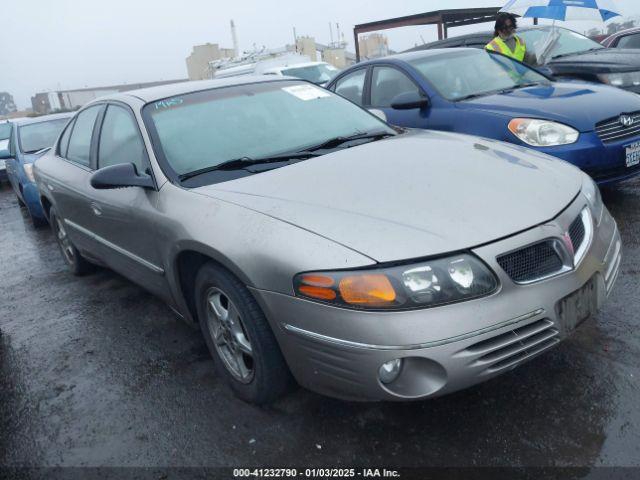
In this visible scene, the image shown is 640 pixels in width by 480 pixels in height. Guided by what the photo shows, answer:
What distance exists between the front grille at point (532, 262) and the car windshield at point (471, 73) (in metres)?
3.04

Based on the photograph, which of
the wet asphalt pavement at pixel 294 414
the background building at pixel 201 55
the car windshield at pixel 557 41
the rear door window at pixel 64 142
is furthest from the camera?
the background building at pixel 201 55

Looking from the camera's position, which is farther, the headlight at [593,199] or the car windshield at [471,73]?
the car windshield at [471,73]

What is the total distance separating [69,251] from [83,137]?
1.26 meters

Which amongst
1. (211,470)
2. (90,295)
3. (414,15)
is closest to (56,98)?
(414,15)

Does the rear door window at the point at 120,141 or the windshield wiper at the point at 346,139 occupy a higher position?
the rear door window at the point at 120,141

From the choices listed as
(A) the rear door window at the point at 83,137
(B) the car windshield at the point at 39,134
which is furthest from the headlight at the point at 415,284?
(B) the car windshield at the point at 39,134

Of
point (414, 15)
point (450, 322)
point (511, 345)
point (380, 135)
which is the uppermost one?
point (414, 15)

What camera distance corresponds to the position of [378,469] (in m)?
2.03

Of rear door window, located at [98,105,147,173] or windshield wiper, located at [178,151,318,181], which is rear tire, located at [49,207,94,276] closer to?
rear door window, located at [98,105,147,173]

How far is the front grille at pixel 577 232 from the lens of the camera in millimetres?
2154

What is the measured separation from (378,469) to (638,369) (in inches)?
49.7

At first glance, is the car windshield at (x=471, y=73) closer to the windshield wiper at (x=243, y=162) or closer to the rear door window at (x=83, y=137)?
the windshield wiper at (x=243, y=162)

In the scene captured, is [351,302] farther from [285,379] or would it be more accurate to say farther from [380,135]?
[380,135]

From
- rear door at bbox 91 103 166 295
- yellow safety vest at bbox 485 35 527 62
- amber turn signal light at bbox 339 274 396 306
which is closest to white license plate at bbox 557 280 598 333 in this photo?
amber turn signal light at bbox 339 274 396 306
